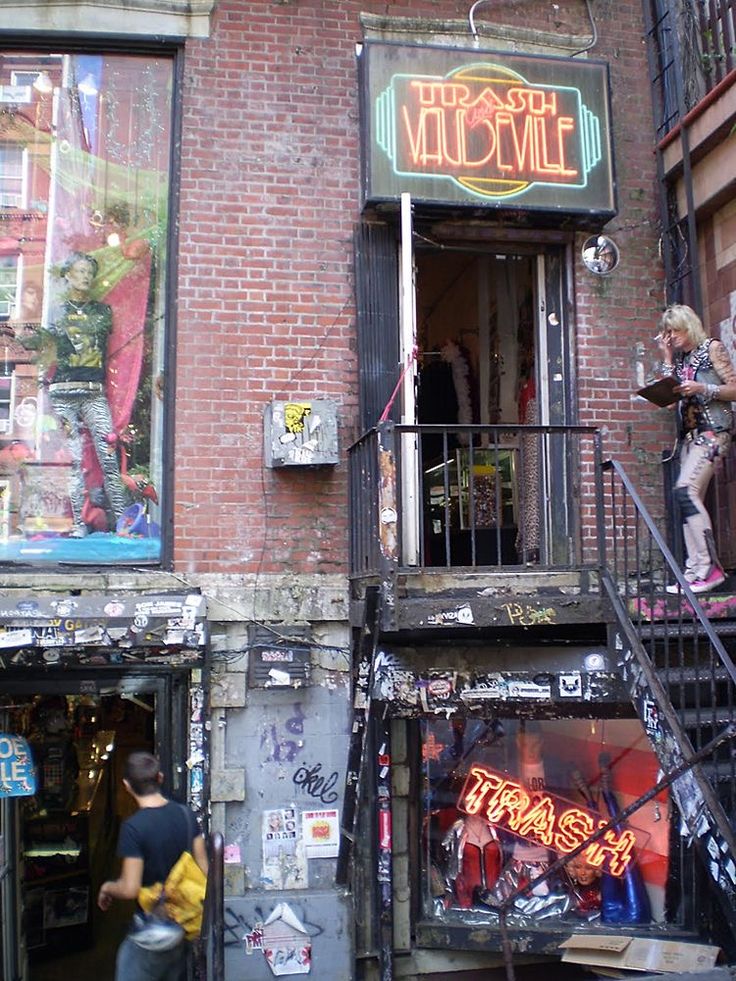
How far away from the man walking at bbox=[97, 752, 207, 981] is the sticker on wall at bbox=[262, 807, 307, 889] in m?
1.34

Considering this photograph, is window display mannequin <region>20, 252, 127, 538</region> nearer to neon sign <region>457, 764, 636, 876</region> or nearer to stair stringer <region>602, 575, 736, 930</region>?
neon sign <region>457, 764, 636, 876</region>

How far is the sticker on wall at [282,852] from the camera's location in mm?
6562

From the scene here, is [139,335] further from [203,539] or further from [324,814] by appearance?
[324,814]

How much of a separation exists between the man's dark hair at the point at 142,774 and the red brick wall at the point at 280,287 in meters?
1.75

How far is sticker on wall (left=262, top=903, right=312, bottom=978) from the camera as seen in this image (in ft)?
21.1

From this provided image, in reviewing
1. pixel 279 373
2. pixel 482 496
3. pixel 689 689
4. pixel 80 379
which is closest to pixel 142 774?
pixel 80 379

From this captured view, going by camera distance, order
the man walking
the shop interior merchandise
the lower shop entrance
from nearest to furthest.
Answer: the man walking
the lower shop entrance
the shop interior merchandise

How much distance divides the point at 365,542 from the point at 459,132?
123 inches

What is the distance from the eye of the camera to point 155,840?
506 centimetres

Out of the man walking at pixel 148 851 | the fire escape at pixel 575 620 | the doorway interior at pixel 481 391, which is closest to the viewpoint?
the man walking at pixel 148 851

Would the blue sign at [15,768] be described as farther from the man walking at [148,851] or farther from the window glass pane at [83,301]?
the man walking at [148,851]

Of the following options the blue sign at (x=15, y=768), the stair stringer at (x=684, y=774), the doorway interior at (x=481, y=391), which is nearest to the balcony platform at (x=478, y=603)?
the stair stringer at (x=684, y=774)

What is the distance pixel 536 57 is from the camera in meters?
7.27

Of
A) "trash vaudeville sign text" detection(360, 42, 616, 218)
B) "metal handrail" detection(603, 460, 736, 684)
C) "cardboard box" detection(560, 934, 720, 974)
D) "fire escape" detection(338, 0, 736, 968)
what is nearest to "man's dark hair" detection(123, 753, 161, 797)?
"fire escape" detection(338, 0, 736, 968)
